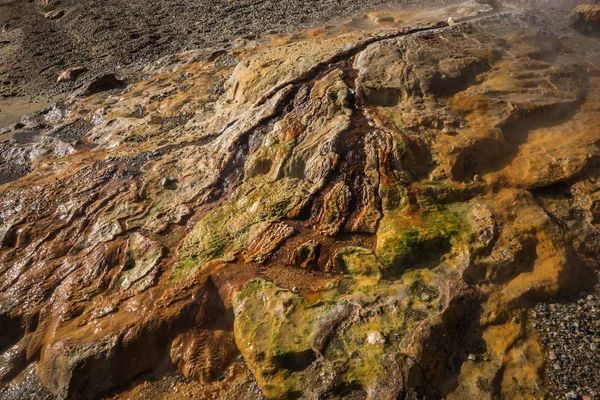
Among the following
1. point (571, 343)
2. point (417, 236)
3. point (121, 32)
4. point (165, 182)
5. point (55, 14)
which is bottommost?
point (571, 343)

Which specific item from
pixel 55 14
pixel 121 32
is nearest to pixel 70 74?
pixel 121 32

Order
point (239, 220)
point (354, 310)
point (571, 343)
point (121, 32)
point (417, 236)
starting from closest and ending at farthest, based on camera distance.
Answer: point (571, 343)
point (354, 310)
point (417, 236)
point (239, 220)
point (121, 32)

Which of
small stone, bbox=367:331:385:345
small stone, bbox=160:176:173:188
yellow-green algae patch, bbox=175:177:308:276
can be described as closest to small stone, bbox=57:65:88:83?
small stone, bbox=160:176:173:188

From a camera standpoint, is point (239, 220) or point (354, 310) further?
point (239, 220)

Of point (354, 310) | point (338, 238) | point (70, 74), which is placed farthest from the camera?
point (70, 74)

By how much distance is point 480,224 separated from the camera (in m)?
4.46

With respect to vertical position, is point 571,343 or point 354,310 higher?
point 354,310

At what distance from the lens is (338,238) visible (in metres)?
4.64

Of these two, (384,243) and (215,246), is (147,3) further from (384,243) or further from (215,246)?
(384,243)

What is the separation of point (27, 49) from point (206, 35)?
6099mm

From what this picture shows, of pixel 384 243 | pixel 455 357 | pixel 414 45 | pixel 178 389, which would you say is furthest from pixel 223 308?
pixel 414 45

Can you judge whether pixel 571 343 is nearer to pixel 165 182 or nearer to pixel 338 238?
pixel 338 238

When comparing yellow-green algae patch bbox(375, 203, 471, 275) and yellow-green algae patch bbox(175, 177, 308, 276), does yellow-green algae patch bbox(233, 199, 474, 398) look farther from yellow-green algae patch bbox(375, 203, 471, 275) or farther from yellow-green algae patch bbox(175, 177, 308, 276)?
yellow-green algae patch bbox(175, 177, 308, 276)

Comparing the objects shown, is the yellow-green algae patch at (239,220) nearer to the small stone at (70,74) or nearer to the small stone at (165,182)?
the small stone at (165,182)
